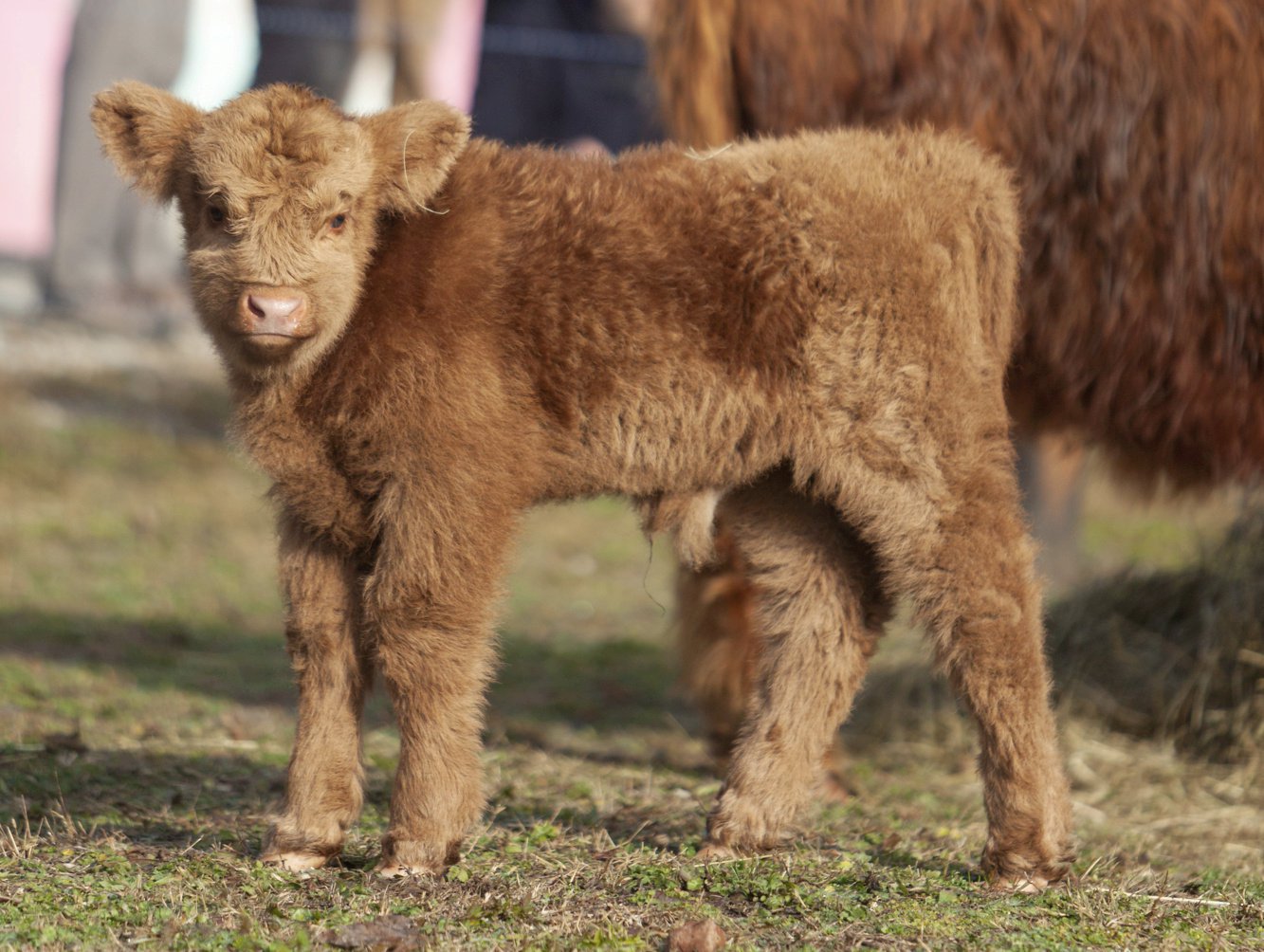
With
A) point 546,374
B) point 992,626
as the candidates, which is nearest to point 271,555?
point 546,374

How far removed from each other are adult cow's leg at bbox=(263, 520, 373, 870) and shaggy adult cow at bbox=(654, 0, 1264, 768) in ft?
3.51

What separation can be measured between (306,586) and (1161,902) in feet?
6.26

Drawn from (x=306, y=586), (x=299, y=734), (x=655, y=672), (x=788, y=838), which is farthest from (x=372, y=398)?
(x=655, y=672)

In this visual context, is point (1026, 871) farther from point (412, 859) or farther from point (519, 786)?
point (519, 786)

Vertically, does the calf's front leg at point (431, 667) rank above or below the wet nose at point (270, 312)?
below

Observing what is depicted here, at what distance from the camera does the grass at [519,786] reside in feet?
9.71

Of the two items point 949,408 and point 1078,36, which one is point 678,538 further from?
point 1078,36

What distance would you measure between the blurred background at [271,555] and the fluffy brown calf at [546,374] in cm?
37

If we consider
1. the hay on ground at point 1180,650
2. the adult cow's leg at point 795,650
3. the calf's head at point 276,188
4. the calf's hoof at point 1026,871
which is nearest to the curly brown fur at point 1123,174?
the adult cow's leg at point 795,650

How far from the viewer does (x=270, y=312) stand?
9.50 ft

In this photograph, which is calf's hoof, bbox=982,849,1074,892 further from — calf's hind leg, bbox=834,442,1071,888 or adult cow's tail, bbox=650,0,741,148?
adult cow's tail, bbox=650,0,741,148

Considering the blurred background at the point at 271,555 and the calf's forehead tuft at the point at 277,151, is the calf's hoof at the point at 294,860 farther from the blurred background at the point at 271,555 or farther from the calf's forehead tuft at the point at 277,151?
the calf's forehead tuft at the point at 277,151

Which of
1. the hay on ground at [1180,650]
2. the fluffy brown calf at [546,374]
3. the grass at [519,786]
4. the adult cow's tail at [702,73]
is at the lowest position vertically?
the grass at [519,786]

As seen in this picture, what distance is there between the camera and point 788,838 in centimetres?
358
